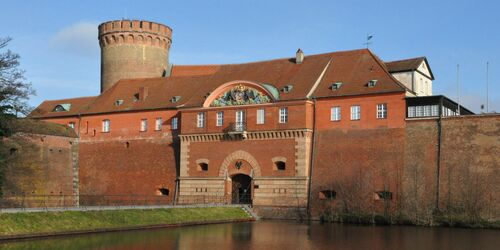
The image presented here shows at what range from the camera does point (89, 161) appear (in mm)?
51625

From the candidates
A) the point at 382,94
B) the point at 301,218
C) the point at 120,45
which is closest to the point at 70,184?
the point at 120,45

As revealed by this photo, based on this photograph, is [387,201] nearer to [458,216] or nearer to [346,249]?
[458,216]

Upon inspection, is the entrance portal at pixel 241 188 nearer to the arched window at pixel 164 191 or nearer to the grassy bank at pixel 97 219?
the grassy bank at pixel 97 219

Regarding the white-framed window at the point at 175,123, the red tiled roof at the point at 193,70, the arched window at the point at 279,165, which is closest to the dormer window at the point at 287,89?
the arched window at the point at 279,165

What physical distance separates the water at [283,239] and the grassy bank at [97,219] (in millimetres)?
1399

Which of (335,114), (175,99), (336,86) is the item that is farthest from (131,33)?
(335,114)

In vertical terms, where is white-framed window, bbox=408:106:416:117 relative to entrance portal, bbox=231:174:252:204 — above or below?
above

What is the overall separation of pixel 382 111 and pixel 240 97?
9573 millimetres

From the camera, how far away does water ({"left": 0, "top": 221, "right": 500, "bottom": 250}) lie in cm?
2533

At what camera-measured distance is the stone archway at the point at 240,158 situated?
143 feet

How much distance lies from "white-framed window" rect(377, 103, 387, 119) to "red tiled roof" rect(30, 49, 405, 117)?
0.90m

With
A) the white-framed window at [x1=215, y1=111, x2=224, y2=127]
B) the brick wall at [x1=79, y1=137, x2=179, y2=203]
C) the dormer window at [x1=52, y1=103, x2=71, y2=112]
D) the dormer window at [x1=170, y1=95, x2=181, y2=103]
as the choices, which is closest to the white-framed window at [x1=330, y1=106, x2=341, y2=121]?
the white-framed window at [x1=215, y1=111, x2=224, y2=127]

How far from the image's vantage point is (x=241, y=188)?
45156 millimetres

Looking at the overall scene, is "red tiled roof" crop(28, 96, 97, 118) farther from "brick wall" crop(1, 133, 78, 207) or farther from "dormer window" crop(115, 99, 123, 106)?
"dormer window" crop(115, 99, 123, 106)
